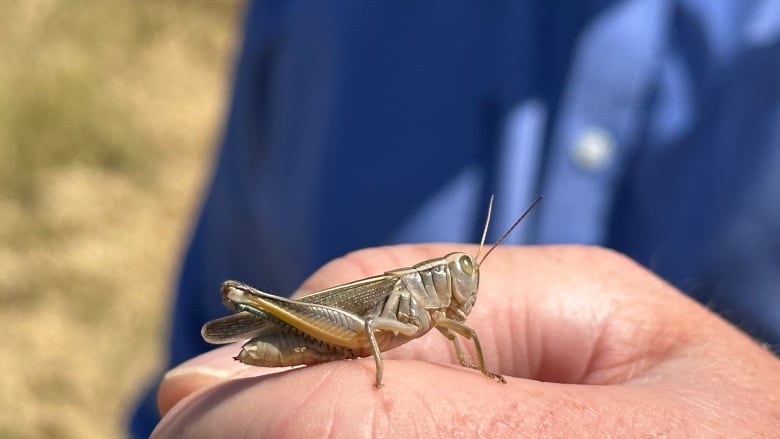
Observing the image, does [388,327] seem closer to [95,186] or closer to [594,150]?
[594,150]

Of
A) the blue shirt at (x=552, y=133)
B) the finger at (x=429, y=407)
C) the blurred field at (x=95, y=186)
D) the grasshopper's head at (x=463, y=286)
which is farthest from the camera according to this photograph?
the blurred field at (x=95, y=186)

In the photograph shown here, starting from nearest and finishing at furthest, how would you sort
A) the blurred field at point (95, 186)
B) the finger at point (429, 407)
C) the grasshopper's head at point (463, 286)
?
the finger at point (429, 407)
the grasshopper's head at point (463, 286)
the blurred field at point (95, 186)

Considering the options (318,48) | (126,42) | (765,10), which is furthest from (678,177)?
(126,42)

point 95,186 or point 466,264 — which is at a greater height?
point 466,264

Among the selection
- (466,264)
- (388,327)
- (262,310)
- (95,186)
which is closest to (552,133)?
(466,264)

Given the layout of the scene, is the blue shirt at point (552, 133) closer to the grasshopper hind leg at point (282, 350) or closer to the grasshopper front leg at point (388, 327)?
the grasshopper front leg at point (388, 327)

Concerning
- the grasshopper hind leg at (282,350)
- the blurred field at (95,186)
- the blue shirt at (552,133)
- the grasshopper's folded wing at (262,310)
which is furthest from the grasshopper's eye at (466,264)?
the blurred field at (95,186)
